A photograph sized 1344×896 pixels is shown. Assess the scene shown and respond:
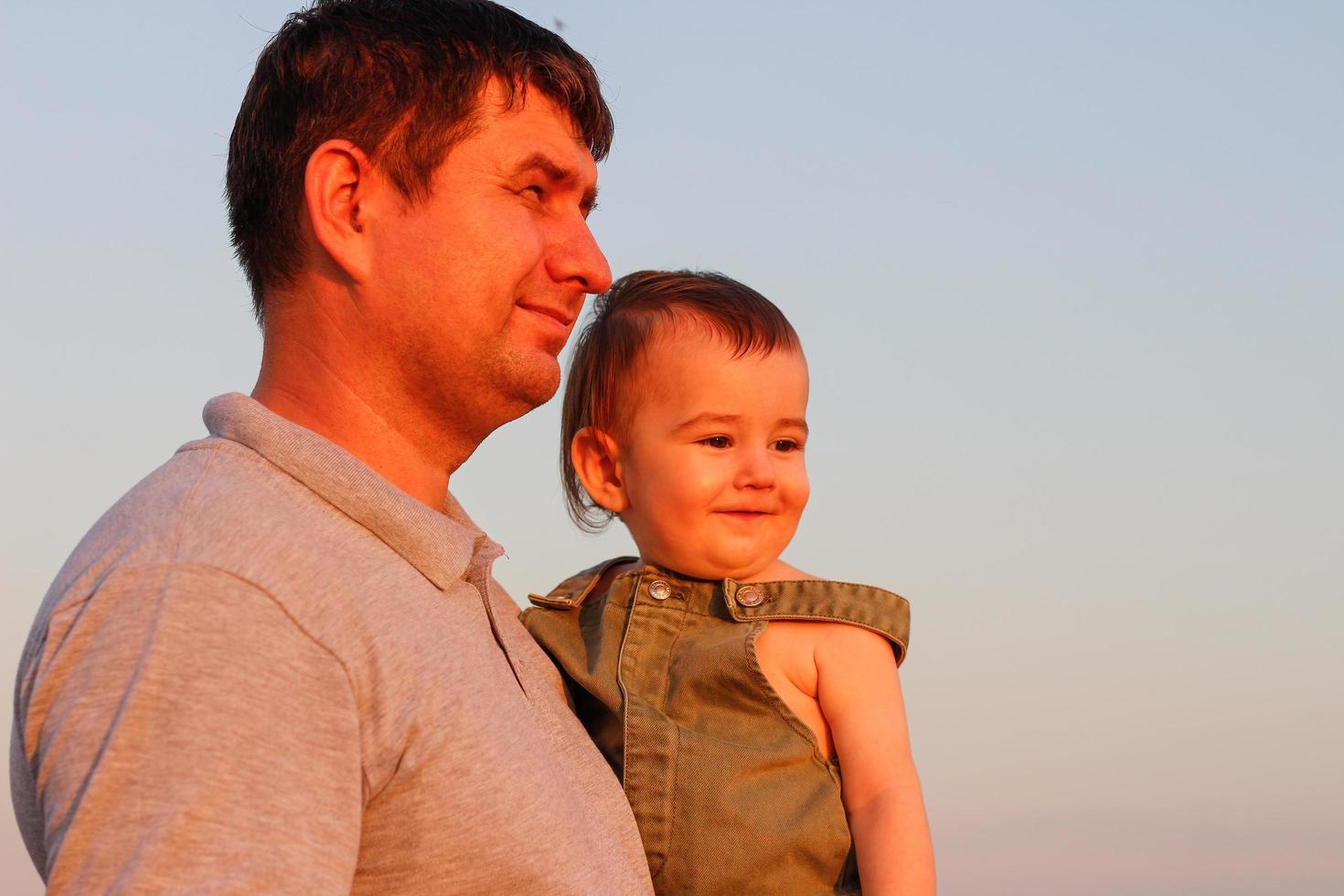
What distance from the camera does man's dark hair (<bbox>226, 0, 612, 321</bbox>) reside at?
297 cm

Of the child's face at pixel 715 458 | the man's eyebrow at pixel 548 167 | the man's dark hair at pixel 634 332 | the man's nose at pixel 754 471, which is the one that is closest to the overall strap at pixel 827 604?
the child's face at pixel 715 458

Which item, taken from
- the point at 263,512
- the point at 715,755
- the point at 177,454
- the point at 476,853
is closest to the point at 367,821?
the point at 476,853

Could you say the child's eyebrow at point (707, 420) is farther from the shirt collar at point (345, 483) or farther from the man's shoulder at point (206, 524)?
the man's shoulder at point (206, 524)

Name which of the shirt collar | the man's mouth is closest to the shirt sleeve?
the shirt collar

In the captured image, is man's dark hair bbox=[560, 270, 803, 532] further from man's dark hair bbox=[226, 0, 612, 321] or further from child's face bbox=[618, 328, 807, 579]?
man's dark hair bbox=[226, 0, 612, 321]

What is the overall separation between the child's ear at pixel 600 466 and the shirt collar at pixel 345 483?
0.95 meters

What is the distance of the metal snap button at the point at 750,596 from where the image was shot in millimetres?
3166

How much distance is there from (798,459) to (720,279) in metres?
0.53

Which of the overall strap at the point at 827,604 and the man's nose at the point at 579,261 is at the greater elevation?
the man's nose at the point at 579,261

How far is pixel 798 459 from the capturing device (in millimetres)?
3385

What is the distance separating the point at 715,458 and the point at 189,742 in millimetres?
1654

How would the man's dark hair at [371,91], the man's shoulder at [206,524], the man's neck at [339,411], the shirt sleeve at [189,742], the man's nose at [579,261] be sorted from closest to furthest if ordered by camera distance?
the shirt sleeve at [189,742] → the man's shoulder at [206,524] → the man's neck at [339,411] → the man's dark hair at [371,91] → the man's nose at [579,261]

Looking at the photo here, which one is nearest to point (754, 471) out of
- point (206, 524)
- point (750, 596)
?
point (750, 596)

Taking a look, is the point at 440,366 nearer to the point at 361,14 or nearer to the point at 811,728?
the point at 361,14
